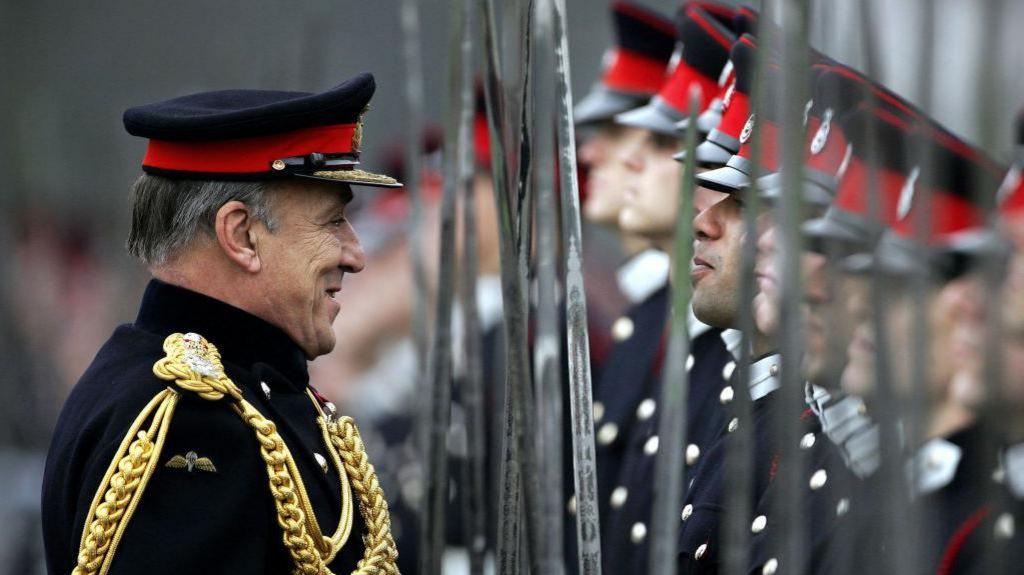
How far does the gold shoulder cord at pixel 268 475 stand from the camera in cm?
206

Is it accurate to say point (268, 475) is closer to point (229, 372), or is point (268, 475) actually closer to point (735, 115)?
point (229, 372)

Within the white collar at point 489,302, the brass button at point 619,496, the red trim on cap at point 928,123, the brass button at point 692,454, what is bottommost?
the brass button at point 619,496

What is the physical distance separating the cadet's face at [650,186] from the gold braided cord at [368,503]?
4.83 ft

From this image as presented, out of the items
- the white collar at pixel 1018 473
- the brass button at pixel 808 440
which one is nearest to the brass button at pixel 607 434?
the brass button at pixel 808 440

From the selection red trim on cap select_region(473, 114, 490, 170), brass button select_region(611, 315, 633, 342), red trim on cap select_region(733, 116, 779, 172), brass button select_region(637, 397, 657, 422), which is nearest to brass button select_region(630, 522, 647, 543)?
brass button select_region(637, 397, 657, 422)

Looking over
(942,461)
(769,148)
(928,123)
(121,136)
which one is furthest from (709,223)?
(121,136)

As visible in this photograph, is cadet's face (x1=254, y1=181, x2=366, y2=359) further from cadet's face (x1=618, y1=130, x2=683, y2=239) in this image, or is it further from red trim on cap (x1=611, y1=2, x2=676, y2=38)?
red trim on cap (x1=611, y1=2, x2=676, y2=38)

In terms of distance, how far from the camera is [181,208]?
2.31m

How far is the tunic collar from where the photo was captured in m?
2.30

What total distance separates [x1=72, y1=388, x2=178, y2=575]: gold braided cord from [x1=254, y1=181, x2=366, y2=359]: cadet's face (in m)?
0.33

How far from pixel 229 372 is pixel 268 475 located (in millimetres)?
192

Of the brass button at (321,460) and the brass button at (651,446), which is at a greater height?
the brass button at (321,460)

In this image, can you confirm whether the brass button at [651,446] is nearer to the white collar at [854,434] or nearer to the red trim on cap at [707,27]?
the red trim on cap at [707,27]

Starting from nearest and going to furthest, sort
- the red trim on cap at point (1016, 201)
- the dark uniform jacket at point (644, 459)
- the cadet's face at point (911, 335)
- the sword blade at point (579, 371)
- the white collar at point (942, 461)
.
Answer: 1. the cadet's face at point (911, 335)
2. the red trim on cap at point (1016, 201)
3. the sword blade at point (579, 371)
4. the white collar at point (942, 461)
5. the dark uniform jacket at point (644, 459)
